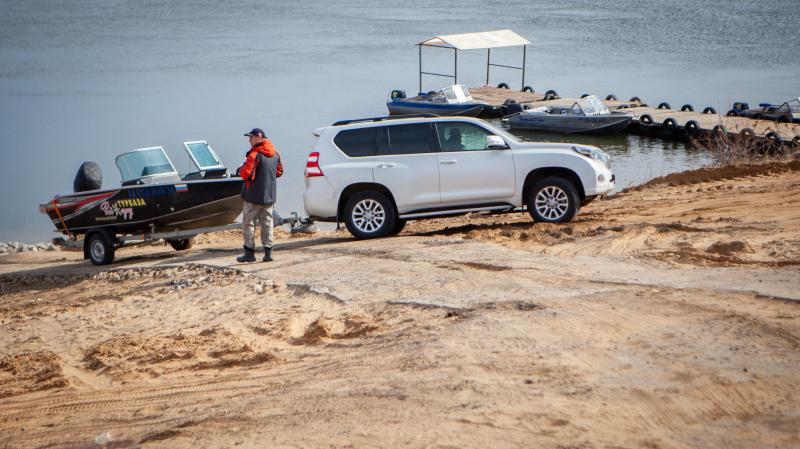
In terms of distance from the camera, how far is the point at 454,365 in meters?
7.72

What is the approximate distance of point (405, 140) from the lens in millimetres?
14273

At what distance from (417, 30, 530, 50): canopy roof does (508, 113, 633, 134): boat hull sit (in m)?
5.89

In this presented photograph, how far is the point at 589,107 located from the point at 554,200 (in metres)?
24.1

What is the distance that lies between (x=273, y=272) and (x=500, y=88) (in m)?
36.9

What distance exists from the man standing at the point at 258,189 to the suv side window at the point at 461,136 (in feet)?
Answer: 8.37

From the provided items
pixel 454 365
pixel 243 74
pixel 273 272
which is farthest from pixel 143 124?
pixel 454 365

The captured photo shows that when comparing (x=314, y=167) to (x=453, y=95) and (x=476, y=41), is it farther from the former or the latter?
(x=476, y=41)

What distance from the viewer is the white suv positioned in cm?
1390

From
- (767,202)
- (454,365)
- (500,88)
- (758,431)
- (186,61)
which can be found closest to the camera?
(758,431)

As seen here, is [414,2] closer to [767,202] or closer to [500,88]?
[500,88]

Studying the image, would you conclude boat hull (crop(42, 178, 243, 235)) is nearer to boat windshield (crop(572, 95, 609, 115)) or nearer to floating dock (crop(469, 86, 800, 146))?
floating dock (crop(469, 86, 800, 146))

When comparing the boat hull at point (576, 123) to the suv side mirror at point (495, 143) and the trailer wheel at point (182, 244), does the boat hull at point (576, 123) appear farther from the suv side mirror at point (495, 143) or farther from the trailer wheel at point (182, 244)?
the suv side mirror at point (495, 143)

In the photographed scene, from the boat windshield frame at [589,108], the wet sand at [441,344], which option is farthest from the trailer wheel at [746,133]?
the wet sand at [441,344]

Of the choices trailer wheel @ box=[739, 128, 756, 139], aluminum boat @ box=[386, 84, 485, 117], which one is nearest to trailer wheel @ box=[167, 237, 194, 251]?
trailer wheel @ box=[739, 128, 756, 139]
